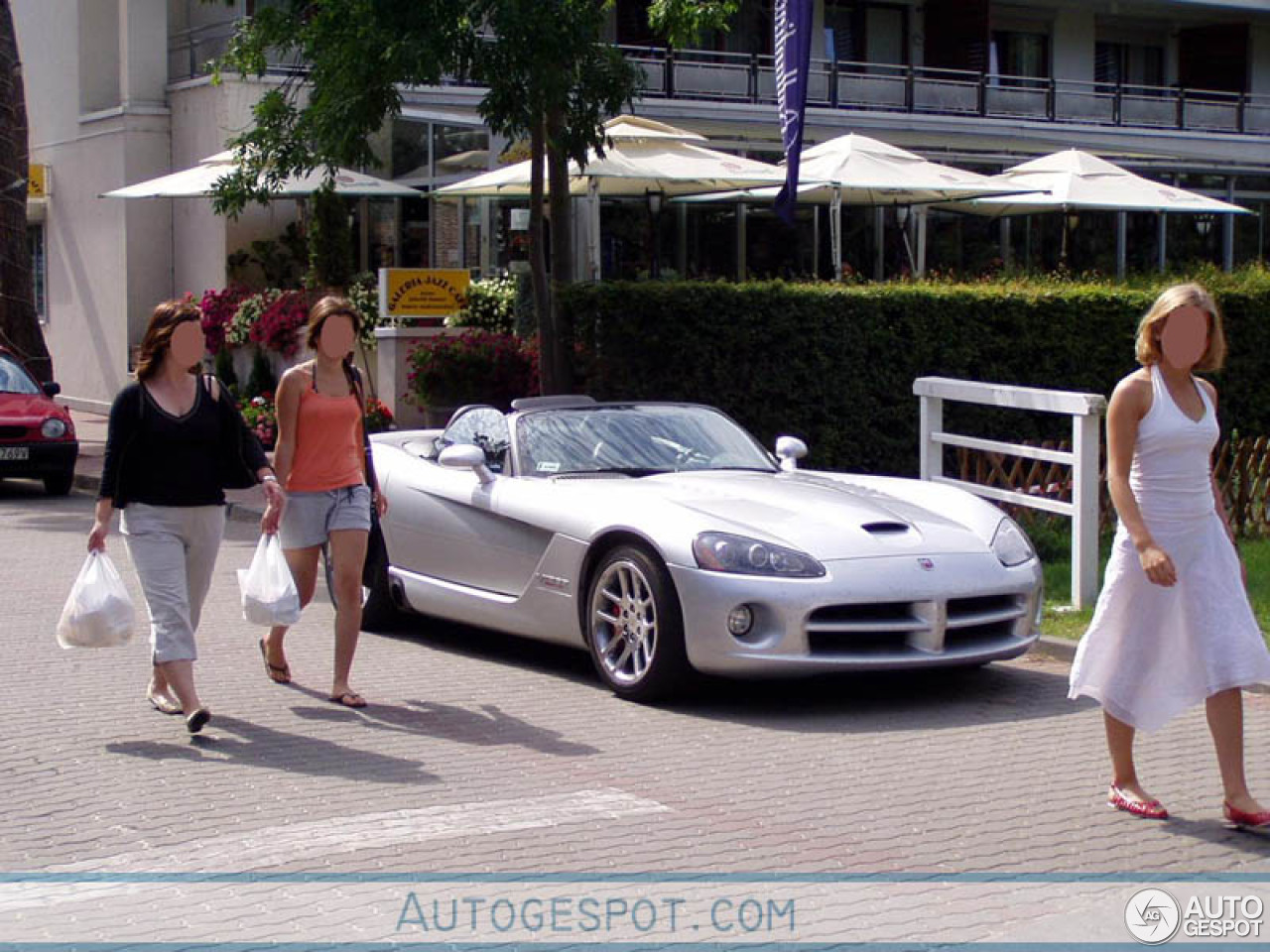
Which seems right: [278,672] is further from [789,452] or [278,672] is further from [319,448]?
[789,452]

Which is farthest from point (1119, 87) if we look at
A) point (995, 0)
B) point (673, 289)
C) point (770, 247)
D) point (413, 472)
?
point (413, 472)

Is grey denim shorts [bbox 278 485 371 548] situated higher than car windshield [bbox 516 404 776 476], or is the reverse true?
car windshield [bbox 516 404 776 476]

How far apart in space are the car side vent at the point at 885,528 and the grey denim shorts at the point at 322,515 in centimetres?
227

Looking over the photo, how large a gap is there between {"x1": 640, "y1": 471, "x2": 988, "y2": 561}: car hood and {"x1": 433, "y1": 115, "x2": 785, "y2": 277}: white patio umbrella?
1012 centimetres

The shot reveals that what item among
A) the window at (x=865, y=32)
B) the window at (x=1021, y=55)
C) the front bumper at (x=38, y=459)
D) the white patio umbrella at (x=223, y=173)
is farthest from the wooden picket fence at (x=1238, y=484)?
the window at (x=1021, y=55)

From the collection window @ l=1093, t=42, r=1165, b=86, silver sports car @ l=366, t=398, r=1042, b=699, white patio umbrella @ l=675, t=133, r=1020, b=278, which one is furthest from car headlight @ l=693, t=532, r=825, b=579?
window @ l=1093, t=42, r=1165, b=86

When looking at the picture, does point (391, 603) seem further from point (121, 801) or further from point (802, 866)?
point (802, 866)

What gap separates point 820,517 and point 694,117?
21.5 meters

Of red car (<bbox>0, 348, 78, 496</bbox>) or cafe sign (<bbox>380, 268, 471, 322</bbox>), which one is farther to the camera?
cafe sign (<bbox>380, 268, 471, 322</bbox>)

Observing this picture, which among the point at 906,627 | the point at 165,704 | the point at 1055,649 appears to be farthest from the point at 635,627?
the point at 1055,649

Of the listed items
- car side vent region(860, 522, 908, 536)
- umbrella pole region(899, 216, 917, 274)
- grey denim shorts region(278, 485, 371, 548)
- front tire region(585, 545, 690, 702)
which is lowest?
front tire region(585, 545, 690, 702)

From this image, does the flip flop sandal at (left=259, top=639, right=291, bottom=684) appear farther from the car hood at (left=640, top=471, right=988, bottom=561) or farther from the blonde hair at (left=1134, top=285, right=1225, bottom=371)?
the blonde hair at (left=1134, top=285, right=1225, bottom=371)

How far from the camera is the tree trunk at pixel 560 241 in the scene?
15117 mm

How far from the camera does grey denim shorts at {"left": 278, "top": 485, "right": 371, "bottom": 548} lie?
7.86 metres
